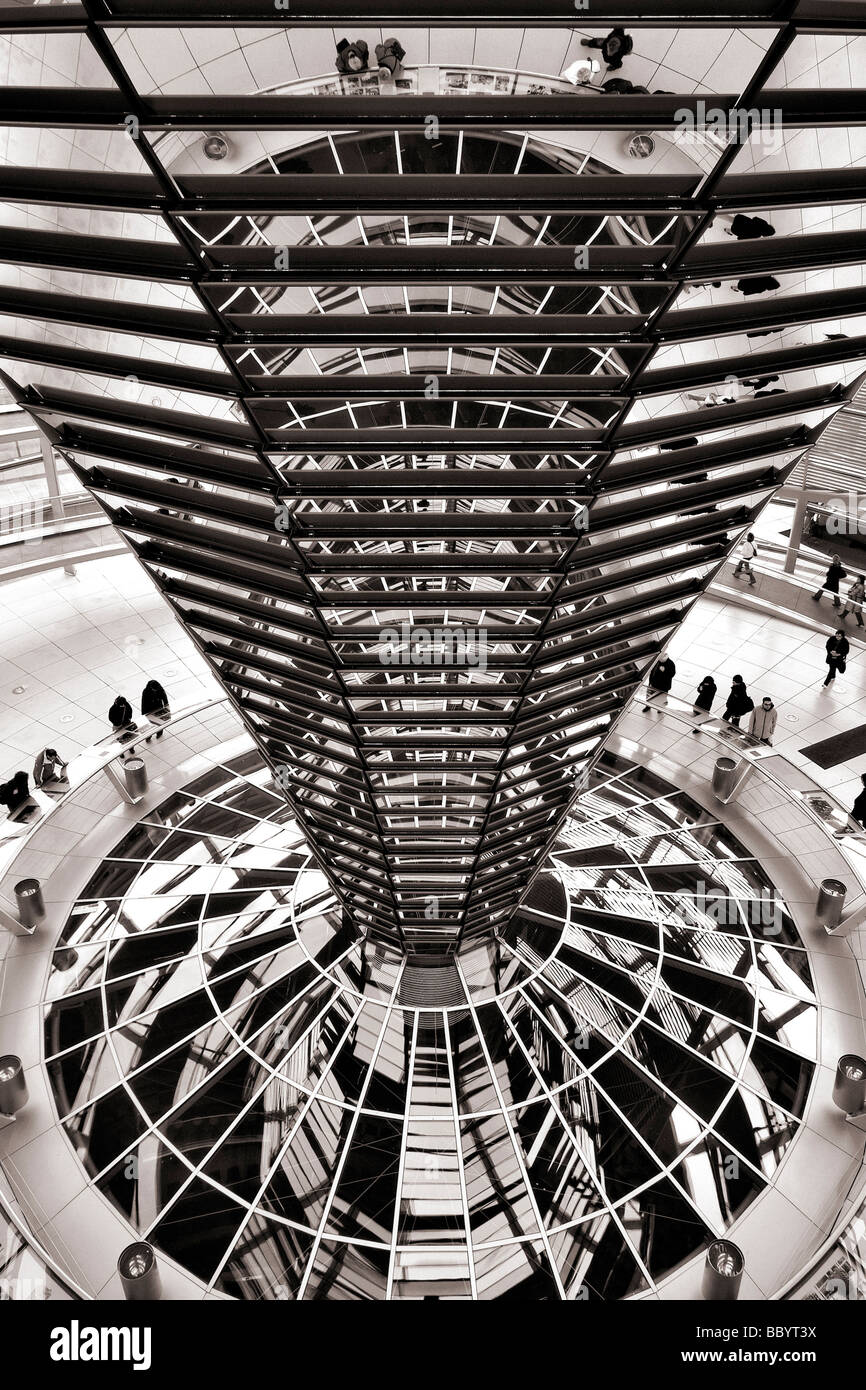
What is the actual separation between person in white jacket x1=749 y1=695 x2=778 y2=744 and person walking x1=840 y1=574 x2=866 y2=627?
21.2 ft

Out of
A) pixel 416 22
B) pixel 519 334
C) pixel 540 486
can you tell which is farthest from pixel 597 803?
pixel 416 22

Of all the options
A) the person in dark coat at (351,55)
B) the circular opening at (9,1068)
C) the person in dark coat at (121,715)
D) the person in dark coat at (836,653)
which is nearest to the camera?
the person in dark coat at (351,55)

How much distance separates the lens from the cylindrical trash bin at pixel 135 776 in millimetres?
21609

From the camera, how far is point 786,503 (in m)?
35.0

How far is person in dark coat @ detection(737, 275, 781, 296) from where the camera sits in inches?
348

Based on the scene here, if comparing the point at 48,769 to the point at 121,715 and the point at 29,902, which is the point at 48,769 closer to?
the point at 121,715

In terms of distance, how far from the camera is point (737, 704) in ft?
77.7

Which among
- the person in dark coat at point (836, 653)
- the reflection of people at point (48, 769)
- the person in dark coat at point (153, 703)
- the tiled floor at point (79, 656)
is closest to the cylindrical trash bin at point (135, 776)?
the reflection of people at point (48, 769)

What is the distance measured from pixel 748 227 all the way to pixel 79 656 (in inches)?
895

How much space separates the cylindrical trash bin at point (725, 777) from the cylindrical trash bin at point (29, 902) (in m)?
14.5

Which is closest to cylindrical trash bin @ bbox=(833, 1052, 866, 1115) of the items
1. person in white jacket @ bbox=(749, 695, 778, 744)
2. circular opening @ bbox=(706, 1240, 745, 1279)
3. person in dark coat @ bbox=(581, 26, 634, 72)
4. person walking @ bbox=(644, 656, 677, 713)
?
circular opening @ bbox=(706, 1240, 745, 1279)

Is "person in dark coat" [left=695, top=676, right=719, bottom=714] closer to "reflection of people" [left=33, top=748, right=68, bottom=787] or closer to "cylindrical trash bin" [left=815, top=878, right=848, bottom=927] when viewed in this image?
"cylindrical trash bin" [left=815, top=878, right=848, bottom=927]

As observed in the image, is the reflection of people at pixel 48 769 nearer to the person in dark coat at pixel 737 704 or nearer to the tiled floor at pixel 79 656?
the tiled floor at pixel 79 656
